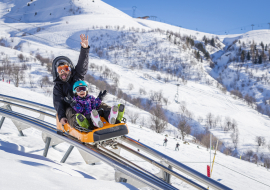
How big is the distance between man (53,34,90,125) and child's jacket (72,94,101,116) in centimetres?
29

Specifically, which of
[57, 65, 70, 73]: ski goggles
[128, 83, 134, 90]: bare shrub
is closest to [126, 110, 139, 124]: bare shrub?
[128, 83, 134, 90]: bare shrub

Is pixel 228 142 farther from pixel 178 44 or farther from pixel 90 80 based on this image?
pixel 178 44

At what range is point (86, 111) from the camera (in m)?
3.67

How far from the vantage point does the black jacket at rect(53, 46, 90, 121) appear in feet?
12.3

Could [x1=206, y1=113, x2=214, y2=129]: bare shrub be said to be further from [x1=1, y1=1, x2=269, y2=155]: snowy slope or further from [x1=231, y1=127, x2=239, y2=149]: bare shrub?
[x1=231, y1=127, x2=239, y2=149]: bare shrub

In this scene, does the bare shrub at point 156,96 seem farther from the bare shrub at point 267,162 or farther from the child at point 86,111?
the child at point 86,111

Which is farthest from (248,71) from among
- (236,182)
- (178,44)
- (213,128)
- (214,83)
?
(236,182)

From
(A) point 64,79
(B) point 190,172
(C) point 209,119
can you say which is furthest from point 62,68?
(C) point 209,119

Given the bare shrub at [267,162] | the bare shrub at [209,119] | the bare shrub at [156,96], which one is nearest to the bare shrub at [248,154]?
the bare shrub at [267,162]

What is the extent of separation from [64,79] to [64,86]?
17cm

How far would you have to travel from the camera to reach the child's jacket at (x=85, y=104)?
11.9 feet

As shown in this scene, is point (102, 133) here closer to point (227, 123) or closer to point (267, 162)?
point (267, 162)

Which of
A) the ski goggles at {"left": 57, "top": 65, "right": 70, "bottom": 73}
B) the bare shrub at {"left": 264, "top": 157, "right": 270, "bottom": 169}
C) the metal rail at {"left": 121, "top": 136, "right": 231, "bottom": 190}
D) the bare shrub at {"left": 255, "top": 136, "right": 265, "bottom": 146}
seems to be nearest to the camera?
the metal rail at {"left": 121, "top": 136, "right": 231, "bottom": 190}

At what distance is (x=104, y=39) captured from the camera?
10544cm
